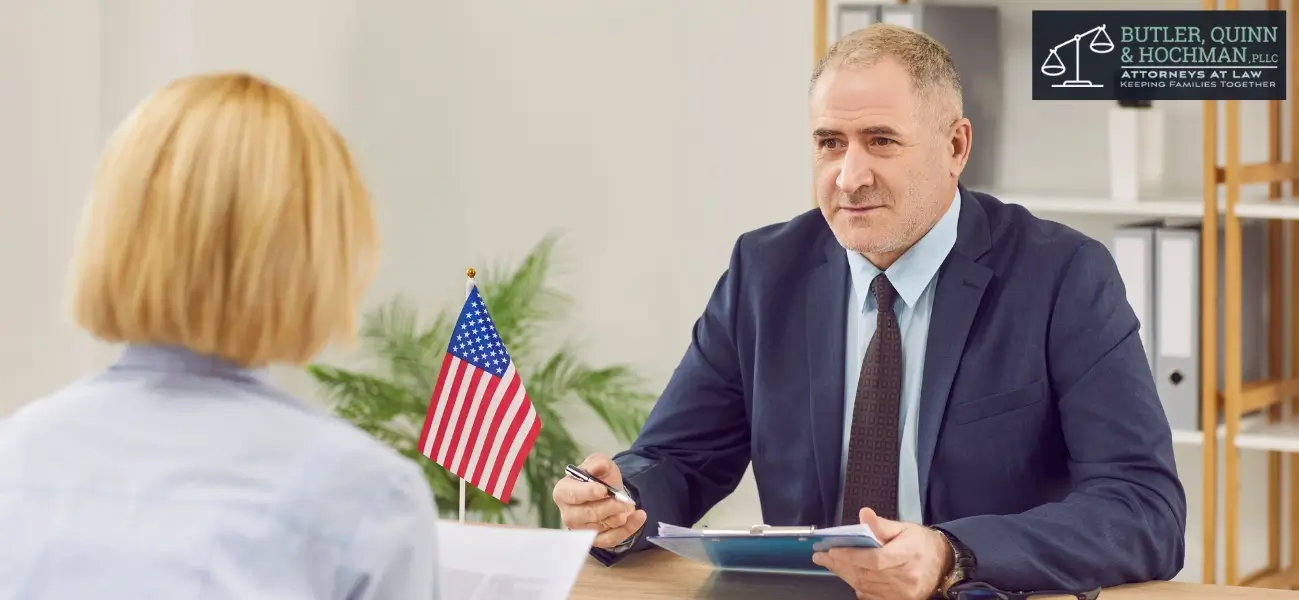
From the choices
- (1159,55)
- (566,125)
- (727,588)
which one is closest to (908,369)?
(727,588)

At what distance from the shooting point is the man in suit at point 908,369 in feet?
6.12

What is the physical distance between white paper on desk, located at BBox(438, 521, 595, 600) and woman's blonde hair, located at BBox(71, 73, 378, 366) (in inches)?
18.6

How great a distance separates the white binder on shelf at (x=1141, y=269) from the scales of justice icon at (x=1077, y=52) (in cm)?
36

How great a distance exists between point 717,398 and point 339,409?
1.84 m

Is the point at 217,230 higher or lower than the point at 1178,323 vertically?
higher

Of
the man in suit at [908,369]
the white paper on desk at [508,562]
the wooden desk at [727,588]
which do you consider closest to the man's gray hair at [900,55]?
the man in suit at [908,369]

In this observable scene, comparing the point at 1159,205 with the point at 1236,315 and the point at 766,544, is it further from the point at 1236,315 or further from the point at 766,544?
the point at 766,544

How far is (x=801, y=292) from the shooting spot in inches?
82.9

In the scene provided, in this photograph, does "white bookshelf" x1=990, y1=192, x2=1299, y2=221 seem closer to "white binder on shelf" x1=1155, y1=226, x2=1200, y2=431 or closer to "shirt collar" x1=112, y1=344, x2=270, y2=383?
"white binder on shelf" x1=1155, y1=226, x2=1200, y2=431

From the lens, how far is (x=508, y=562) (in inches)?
60.9

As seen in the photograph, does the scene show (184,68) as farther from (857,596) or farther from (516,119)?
(857,596)

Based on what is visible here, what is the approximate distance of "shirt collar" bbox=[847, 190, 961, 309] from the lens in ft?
6.58

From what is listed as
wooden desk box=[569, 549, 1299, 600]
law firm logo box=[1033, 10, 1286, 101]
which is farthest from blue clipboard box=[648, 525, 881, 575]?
law firm logo box=[1033, 10, 1286, 101]

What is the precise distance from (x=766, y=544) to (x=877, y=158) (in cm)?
61
